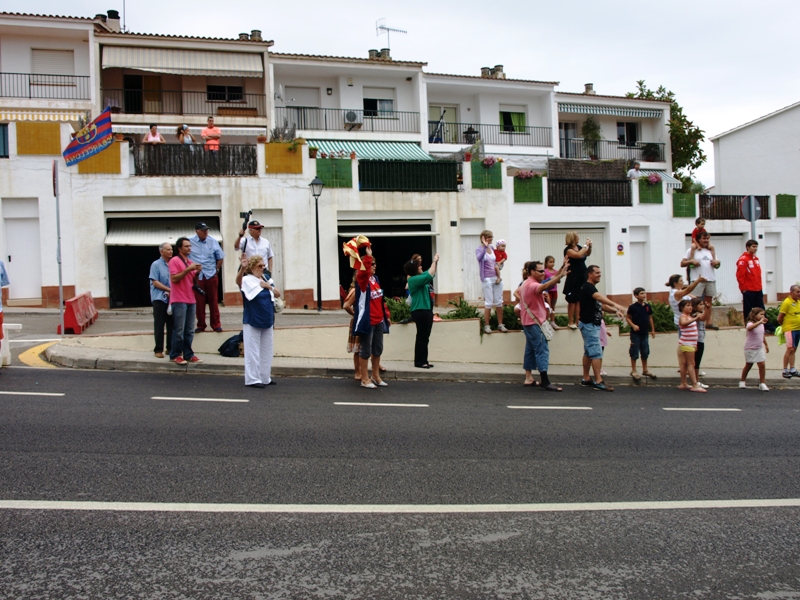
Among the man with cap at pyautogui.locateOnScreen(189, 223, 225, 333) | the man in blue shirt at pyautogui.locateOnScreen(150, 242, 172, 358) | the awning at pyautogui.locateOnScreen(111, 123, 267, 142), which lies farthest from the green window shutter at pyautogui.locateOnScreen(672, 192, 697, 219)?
the man in blue shirt at pyautogui.locateOnScreen(150, 242, 172, 358)

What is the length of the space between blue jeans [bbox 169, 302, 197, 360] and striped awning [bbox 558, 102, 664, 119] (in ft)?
87.3

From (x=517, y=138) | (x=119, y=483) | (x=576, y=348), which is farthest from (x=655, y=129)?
(x=119, y=483)

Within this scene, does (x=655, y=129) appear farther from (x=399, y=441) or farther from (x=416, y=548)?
(x=416, y=548)

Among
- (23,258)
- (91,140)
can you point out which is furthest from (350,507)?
(23,258)

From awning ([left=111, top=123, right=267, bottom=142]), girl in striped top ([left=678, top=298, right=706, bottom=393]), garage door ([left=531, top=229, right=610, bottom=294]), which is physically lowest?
girl in striped top ([left=678, top=298, right=706, bottom=393])

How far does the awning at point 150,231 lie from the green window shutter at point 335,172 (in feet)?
12.3

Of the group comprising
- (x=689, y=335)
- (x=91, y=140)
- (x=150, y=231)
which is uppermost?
(x=91, y=140)

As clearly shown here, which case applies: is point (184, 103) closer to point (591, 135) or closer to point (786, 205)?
point (591, 135)

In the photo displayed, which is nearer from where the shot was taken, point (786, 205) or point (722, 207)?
point (722, 207)

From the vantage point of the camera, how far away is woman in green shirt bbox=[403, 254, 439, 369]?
36.8ft

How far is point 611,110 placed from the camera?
3453 centimetres

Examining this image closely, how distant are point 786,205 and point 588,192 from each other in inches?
363

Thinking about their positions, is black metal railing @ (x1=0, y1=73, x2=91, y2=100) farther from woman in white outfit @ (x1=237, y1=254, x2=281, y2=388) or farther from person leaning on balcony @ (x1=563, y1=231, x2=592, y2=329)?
person leaning on balcony @ (x1=563, y1=231, x2=592, y2=329)

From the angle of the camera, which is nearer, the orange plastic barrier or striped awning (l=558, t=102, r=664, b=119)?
the orange plastic barrier
